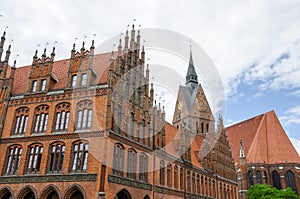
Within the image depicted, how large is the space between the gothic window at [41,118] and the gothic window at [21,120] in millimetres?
1025

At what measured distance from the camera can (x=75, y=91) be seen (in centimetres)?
2392

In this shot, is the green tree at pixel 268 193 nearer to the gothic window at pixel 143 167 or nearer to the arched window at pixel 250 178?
the arched window at pixel 250 178

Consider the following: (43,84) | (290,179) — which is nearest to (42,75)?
(43,84)

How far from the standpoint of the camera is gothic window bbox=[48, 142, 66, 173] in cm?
2236

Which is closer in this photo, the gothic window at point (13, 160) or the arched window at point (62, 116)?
the arched window at point (62, 116)

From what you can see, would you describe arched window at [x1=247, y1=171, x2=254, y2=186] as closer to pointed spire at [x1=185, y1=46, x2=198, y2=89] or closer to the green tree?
the green tree

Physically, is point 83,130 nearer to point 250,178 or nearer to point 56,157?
point 56,157

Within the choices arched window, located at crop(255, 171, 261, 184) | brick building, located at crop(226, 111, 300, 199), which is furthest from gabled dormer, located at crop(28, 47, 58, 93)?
arched window, located at crop(255, 171, 261, 184)

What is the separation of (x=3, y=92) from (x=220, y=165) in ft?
101

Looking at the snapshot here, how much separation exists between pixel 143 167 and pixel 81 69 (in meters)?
9.73

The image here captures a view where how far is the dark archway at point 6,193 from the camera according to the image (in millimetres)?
23216

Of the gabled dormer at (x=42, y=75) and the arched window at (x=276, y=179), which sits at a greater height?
the gabled dormer at (x=42, y=75)

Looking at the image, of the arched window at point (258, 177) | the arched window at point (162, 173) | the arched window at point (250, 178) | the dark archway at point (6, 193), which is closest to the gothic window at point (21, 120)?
the dark archway at point (6, 193)

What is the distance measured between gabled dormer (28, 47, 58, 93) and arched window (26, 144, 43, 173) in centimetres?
467
